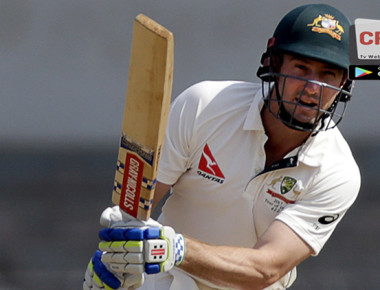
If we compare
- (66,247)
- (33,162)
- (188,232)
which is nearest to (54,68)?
(33,162)

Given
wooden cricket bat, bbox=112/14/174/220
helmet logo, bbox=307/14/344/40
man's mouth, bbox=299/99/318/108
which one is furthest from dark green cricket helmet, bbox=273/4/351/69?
wooden cricket bat, bbox=112/14/174/220

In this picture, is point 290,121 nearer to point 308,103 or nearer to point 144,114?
point 308,103

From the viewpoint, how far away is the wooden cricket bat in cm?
265

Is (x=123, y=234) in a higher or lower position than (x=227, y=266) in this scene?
higher

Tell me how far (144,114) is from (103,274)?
50 centimetres

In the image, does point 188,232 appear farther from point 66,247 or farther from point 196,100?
point 66,247

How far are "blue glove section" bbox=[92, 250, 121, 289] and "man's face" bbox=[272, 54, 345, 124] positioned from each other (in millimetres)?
754

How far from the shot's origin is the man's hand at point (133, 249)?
8.94ft

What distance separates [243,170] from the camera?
318cm

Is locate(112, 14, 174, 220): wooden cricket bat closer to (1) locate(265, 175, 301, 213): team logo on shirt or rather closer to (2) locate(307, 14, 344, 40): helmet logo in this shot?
(1) locate(265, 175, 301, 213): team logo on shirt

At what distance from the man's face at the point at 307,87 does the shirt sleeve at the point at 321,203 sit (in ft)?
0.76

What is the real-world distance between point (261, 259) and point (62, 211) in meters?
4.01

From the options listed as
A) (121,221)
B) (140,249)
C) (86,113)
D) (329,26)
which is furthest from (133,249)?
(86,113)

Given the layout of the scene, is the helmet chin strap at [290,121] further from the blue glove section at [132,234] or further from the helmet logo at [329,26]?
the blue glove section at [132,234]
